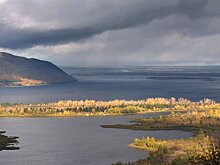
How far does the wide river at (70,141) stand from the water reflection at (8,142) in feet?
6.58

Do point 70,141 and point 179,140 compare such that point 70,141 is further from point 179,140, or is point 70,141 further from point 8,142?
point 179,140

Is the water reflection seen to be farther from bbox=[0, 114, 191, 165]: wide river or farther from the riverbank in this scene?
the riverbank

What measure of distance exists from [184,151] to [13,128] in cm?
8039

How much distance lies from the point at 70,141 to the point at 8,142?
19909mm

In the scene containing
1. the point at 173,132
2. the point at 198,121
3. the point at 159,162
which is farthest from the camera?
the point at 198,121

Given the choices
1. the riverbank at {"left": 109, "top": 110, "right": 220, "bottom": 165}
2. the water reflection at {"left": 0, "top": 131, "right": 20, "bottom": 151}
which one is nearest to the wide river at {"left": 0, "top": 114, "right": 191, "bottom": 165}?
the water reflection at {"left": 0, "top": 131, "right": 20, "bottom": 151}

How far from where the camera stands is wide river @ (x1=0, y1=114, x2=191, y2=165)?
316 feet

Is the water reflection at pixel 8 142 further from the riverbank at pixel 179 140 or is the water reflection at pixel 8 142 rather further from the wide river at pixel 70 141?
the riverbank at pixel 179 140

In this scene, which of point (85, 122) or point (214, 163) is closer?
point (214, 163)

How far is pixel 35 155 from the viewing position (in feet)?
331

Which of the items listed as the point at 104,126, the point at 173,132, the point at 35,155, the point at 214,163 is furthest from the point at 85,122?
the point at 214,163

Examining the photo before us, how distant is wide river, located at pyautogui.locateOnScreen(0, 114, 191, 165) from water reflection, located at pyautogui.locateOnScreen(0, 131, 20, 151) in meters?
2.01

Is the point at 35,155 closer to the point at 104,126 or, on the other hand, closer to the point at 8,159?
the point at 8,159

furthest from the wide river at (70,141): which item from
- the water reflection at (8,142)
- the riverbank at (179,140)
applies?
the riverbank at (179,140)
